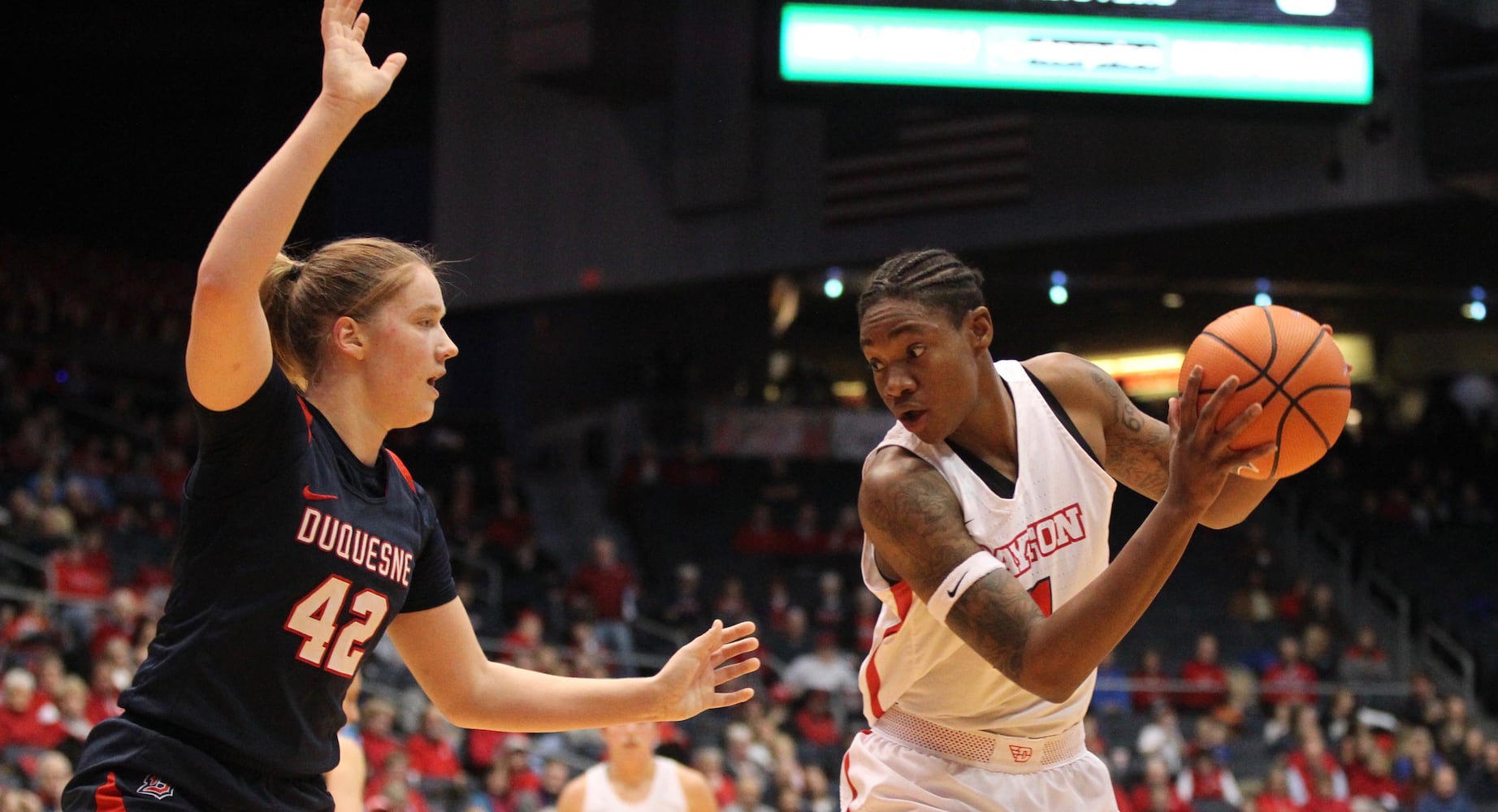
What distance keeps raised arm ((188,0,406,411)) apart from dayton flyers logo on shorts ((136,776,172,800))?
0.61 metres

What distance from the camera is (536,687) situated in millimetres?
3277

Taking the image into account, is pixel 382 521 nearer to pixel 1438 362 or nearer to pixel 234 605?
pixel 234 605

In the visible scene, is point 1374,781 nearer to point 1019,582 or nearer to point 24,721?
point 24,721

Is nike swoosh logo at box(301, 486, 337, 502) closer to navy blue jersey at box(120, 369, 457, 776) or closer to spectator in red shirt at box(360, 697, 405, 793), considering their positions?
navy blue jersey at box(120, 369, 457, 776)

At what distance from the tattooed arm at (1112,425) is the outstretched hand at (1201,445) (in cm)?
95

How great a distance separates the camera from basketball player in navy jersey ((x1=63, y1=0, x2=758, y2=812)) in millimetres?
2477

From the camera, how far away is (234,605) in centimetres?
263

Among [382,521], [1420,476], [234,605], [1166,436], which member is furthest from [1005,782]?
[1420,476]

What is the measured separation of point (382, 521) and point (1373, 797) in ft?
39.1

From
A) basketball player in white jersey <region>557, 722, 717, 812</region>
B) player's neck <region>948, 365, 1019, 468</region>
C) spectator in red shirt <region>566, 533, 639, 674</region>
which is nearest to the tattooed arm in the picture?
player's neck <region>948, 365, 1019, 468</region>

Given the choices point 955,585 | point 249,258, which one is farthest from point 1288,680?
point 249,258

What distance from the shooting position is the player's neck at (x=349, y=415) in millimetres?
2920

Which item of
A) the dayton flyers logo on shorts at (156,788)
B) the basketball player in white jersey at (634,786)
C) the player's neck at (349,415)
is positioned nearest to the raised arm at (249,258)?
the player's neck at (349,415)

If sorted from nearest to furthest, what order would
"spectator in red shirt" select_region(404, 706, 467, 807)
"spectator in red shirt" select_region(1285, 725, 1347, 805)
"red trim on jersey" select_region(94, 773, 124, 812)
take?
"red trim on jersey" select_region(94, 773, 124, 812), "spectator in red shirt" select_region(404, 706, 467, 807), "spectator in red shirt" select_region(1285, 725, 1347, 805)
